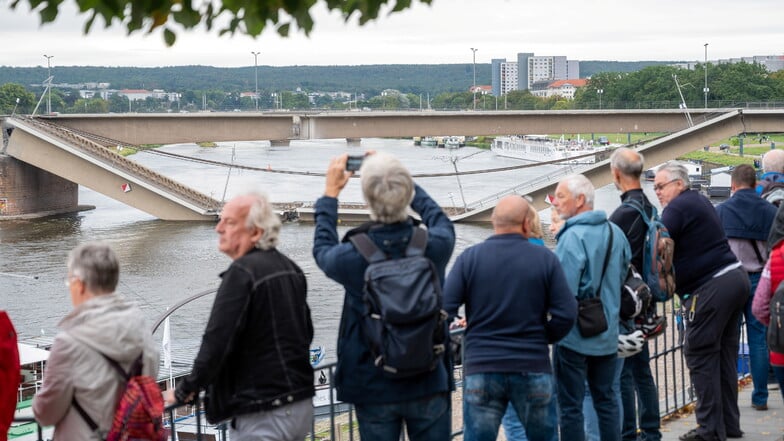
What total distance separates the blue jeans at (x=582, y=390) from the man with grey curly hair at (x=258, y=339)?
156cm

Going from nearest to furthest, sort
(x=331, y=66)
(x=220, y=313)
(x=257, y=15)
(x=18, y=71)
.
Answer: (x=220, y=313) → (x=257, y=15) → (x=18, y=71) → (x=331, y=66)

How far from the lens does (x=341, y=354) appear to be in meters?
3.76

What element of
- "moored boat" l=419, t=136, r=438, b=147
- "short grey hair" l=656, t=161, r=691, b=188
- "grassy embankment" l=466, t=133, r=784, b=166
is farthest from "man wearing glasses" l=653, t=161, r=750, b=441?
"moored boat" l=419, t=136, r=438, b=147

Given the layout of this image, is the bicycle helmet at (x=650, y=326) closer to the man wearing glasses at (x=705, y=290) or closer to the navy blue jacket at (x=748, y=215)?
the man wearing glasses at (x=705, y=290)

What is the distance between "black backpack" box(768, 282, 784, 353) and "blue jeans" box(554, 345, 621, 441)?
0.73 metres

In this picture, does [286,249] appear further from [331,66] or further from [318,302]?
[331,66]

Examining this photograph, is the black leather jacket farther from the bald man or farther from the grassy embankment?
the grassy embankment

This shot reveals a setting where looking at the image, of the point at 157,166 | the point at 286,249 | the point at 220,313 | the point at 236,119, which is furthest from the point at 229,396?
the point at 157,166

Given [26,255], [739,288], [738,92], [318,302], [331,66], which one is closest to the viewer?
[739,288]

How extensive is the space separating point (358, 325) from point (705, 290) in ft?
8.20

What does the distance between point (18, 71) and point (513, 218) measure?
130740 mm

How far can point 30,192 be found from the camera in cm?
4412

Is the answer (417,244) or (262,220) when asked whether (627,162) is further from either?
(262,220)

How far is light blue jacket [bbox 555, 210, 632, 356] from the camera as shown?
4727mm
